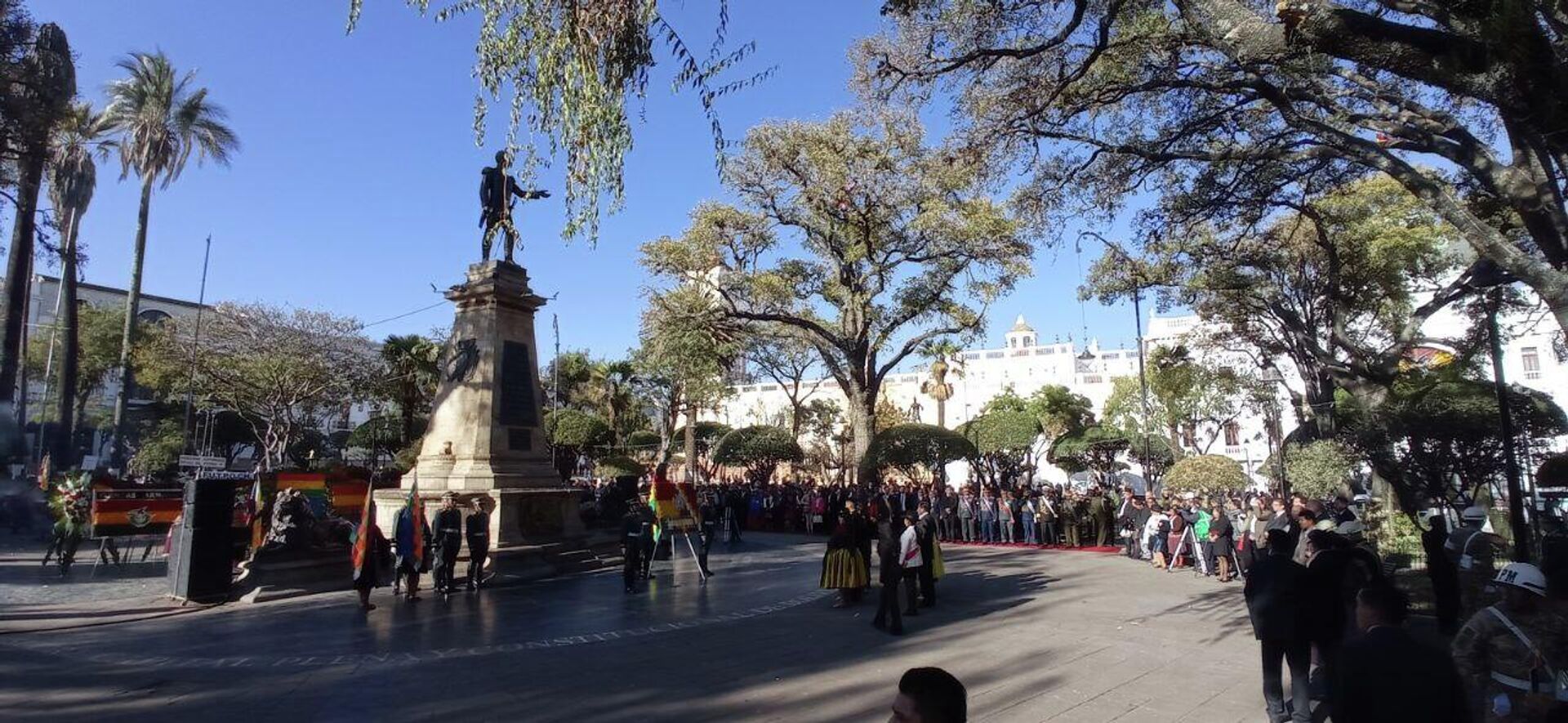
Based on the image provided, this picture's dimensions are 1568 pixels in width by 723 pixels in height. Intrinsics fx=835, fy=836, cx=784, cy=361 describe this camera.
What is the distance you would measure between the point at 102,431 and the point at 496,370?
4813 cm

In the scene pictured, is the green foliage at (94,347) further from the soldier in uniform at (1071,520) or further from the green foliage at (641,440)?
the soldier in uniform at (1071,520)

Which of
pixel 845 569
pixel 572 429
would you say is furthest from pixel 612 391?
pixel 845 569

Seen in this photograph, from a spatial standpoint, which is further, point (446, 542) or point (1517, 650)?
point (446, 542)

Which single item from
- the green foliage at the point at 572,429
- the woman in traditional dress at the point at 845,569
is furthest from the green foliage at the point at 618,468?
the woman in traditional dress at the point at 845,569

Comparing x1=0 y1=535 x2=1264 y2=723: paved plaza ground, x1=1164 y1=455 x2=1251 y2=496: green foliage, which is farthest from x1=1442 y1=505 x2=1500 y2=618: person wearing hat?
x1=1164 y1=455 x2=1251 y2=496: green foliage

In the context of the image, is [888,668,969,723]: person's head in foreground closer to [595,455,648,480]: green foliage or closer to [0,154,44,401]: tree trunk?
[595,455,648,480]: green foliage

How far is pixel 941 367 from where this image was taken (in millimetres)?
48438

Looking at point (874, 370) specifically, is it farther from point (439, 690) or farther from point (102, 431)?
point (102, 431)

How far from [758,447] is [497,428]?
56.3 ft

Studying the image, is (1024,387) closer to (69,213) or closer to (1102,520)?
(1102,520)

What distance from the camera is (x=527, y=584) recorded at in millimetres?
12836

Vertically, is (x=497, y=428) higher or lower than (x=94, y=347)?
lower

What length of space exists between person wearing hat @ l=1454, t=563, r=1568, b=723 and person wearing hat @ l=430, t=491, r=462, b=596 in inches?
437

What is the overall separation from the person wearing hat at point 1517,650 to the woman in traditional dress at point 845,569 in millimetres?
7581
